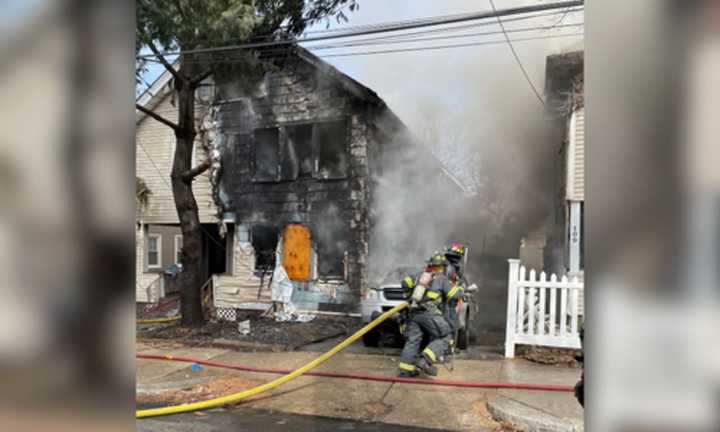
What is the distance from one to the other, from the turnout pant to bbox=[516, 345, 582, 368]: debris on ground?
127 centimetres

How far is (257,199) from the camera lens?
1116cm

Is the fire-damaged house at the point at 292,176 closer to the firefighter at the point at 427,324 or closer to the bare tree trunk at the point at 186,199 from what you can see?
the bare tree trunk at the point at 186,199

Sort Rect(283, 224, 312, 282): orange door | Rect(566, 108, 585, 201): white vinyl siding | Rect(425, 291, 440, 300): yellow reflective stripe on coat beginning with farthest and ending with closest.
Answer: Rect(283, 224, 312, 282): orange door < Rect(566, 108, 585, 201): white vinyl siding < Rect(425, 291, 440, 300): yellow reflective stripe on coat

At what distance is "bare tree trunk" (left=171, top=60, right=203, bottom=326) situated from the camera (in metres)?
9.09

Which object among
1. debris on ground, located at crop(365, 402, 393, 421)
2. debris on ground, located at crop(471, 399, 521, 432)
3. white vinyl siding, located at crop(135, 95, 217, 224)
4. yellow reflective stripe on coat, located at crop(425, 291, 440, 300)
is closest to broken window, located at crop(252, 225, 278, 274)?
white vinyl siding, located at crop(135, 95, 217, 224)

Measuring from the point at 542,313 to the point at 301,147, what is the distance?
6.62 meters

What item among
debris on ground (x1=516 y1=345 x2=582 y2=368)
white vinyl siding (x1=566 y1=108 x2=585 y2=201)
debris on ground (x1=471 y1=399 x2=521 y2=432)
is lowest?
debris on ground (x1=471 y1=399 x2=521 y2=432)

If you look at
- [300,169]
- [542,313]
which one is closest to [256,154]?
[300,169]

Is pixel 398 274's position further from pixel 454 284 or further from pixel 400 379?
pixel 400 379

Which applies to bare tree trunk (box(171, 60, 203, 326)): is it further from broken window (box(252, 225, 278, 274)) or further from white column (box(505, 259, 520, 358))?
white column (box(505, 259, 520, 358))

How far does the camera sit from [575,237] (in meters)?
7.84

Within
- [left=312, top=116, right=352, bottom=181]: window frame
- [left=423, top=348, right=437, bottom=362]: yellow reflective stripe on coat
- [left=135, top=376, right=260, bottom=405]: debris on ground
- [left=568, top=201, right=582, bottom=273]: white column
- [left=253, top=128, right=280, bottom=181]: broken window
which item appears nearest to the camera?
[left=135, top=376, right=260, bottom=405]: debris on ground

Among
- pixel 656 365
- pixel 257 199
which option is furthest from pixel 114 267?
pixel 257 199

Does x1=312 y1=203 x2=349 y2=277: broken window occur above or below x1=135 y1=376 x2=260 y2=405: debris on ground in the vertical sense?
above
